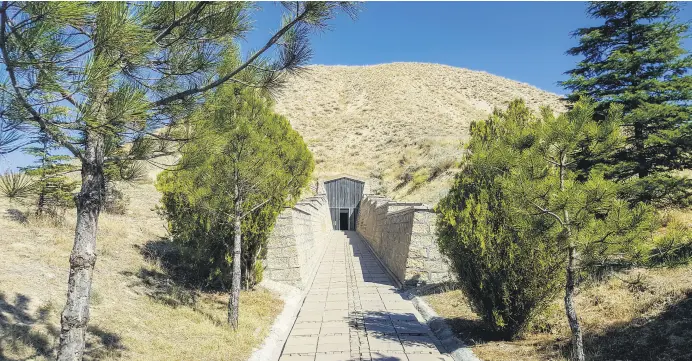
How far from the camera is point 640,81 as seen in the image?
10.2m

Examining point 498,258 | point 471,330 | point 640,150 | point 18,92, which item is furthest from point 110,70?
point 640,150

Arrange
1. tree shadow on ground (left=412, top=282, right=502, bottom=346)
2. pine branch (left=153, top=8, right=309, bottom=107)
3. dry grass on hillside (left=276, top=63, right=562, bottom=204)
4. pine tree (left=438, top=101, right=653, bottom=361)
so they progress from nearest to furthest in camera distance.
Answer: pine branch (left=153, top=8, right=309, bottom=107) < pine tree (left=438, top=101, right=653, bottom=361) < tree shadow on ground (left=412, top=282, right=502, bottom=346) < dry grass on hillside (left=276, top=63, right=562, bottom=204)

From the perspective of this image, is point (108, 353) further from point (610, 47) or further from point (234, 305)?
point (610, 47)

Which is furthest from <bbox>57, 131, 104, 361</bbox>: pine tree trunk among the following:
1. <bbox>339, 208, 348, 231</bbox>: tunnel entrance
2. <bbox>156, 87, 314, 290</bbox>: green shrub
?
<bbox>339, 208, 348, 231</bbox>: tunnel entrance

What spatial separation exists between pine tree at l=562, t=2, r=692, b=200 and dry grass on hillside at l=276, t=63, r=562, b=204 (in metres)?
15.3

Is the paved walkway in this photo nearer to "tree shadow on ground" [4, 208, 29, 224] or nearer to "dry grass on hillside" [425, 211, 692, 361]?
"dry grass on hillside" [425, 211, 692, 361]

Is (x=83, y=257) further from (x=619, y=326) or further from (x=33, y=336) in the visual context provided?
(x=619, y=326)

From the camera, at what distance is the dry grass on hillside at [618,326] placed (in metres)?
5.22

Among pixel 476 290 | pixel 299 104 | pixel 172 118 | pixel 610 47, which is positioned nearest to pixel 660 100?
pixel 610 47

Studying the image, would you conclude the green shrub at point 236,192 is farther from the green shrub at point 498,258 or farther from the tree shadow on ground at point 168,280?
the green shrub at point 498,258

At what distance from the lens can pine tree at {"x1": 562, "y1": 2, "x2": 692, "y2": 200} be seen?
9.55m

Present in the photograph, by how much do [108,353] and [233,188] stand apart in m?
3.64

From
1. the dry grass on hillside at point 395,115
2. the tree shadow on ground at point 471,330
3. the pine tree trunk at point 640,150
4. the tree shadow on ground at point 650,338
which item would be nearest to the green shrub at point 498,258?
the tree shadow on ground at point 471,330

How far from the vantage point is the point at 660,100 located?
10023mm
